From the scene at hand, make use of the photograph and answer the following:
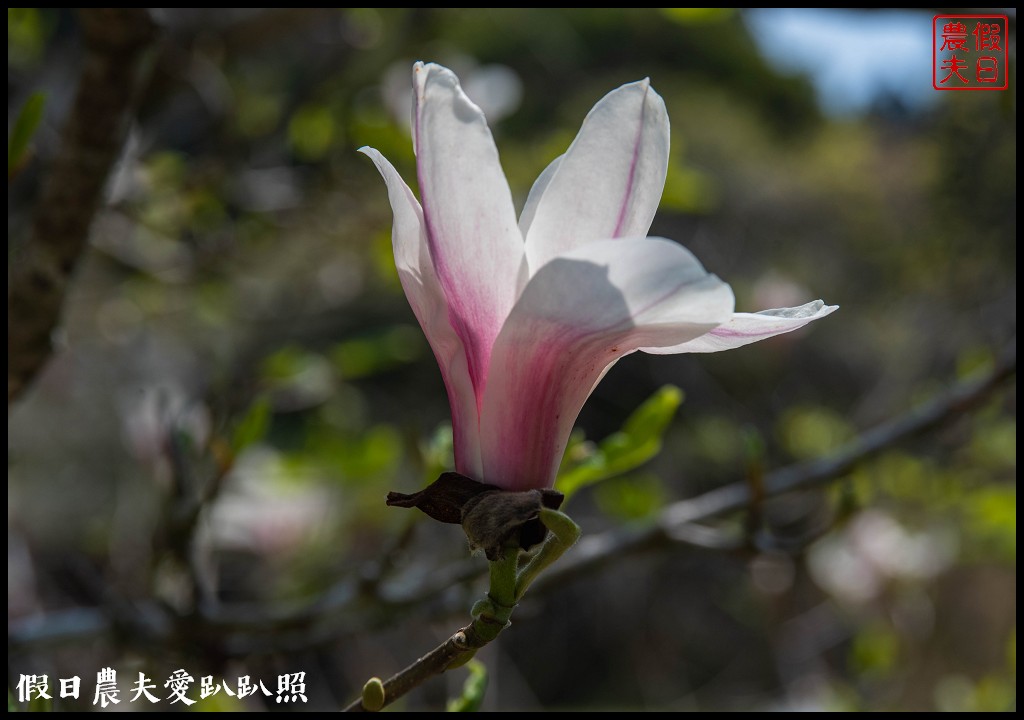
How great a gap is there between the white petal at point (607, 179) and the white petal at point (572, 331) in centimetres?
6

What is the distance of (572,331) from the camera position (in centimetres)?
45

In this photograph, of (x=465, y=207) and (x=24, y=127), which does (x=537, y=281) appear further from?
(x=24, y=127)

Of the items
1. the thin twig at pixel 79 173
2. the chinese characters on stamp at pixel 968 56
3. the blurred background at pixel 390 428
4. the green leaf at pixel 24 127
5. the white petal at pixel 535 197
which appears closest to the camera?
the white petal at pixel 535 197

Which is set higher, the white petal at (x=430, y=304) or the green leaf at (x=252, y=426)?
the white petal at (x=430, y=304)

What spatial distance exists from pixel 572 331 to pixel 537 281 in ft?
0.12

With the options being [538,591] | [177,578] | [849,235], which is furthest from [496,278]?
[849,235]

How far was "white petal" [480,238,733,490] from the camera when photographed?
0.42m

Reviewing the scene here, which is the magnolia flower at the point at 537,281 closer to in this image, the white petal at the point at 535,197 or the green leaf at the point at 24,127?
the white petal at the point at 535,197

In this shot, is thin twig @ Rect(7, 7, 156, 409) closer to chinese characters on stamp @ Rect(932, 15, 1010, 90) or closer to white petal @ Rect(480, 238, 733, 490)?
white petal @ Rect(480, 238, 733, 490)

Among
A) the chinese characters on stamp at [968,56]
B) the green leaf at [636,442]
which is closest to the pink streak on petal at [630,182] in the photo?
the green leaf at [636,442]

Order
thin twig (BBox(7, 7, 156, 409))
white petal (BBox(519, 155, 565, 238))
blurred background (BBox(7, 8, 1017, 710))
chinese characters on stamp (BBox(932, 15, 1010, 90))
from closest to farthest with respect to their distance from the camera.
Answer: white petal (BBox(519, 155, 565, 238)), thin twig (BBox(7, 7, 156, 409)), blurred background (BBox(7, 8, 1017, 710)), chinese characters on stamp (BBox(932, 15, 1010, 90))

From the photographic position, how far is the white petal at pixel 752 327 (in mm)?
471

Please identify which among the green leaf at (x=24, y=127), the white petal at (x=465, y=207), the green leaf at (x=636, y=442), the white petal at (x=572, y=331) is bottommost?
the green leaf at (x=636, y=442)

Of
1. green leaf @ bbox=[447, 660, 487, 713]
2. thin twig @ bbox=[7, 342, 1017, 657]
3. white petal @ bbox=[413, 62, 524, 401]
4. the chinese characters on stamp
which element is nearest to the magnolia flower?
white petal @ bbox=[413, 62, 524, 401]
